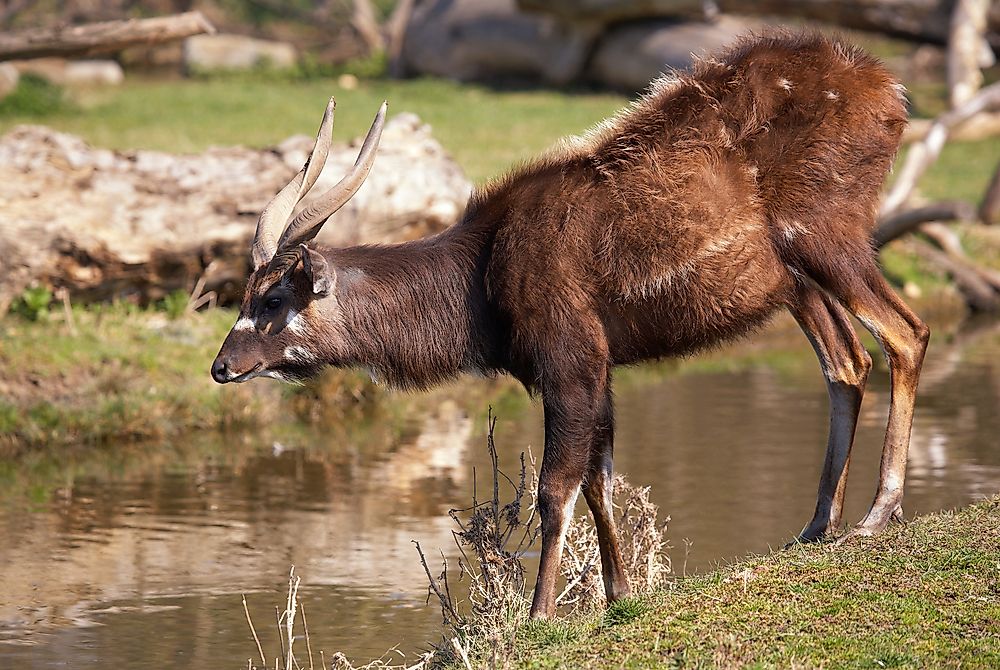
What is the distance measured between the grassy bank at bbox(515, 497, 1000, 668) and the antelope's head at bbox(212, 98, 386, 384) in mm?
1741

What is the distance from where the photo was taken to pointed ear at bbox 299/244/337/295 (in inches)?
257

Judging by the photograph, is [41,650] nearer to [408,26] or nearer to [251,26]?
[408,26]

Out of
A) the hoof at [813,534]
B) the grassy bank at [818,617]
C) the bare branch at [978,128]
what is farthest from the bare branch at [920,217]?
the grassy bank at [818,617]

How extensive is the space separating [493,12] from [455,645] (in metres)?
20.7

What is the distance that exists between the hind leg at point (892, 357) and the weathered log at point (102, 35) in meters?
5.82

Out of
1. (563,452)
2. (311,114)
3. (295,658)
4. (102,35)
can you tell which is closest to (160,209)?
(102,35)

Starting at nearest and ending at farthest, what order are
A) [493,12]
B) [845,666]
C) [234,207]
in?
[845,666] → [234,207] → [493,12]

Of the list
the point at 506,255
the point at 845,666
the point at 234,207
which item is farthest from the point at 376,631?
the point at 234,207

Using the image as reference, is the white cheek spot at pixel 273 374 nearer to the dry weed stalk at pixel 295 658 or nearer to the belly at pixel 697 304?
the dry weed stalk at pixel 295 658

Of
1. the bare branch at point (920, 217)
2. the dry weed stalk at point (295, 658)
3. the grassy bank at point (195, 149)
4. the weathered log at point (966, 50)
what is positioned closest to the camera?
the dry weed stalk at point (295, 658)

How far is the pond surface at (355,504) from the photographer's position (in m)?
7.31

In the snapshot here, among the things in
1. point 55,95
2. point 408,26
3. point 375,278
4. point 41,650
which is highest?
point 408,26

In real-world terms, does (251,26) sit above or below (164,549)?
above

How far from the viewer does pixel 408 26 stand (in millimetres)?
26812
